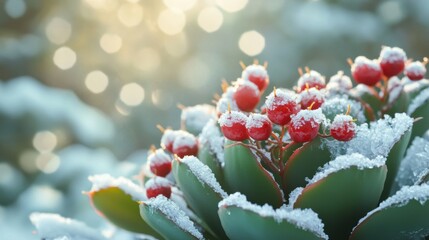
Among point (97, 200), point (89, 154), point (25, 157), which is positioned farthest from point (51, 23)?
point (97, 200)

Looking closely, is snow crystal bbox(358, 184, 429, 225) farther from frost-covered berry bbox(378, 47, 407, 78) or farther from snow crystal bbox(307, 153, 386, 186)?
frost-covered berry bbox(378, 47, 407, 78)

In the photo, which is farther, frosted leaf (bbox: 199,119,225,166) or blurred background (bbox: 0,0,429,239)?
blurred background (bbox: 0,0,429,239)

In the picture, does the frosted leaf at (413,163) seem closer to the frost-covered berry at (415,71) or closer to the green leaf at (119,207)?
the frost-covered berry at (415,71)

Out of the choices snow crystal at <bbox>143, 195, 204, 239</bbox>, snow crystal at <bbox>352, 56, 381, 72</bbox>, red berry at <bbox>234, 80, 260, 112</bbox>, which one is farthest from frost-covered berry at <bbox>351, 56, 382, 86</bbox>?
snow crystal at <bbox>143, 195, 204, 239</bbox>

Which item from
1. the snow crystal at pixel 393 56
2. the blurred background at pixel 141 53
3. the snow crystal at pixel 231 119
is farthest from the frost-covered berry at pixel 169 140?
the blurred background at pixel 141 53

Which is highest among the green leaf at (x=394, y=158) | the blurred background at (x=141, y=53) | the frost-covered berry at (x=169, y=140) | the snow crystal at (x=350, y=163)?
the blurred background at (x=141, y=53)

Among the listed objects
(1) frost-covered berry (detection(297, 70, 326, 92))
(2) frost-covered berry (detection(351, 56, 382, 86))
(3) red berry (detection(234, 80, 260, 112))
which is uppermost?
(2) frost-covered berry (detection(351, 56, 382, 86))

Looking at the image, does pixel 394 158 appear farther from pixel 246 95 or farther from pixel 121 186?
pixel 121 186
